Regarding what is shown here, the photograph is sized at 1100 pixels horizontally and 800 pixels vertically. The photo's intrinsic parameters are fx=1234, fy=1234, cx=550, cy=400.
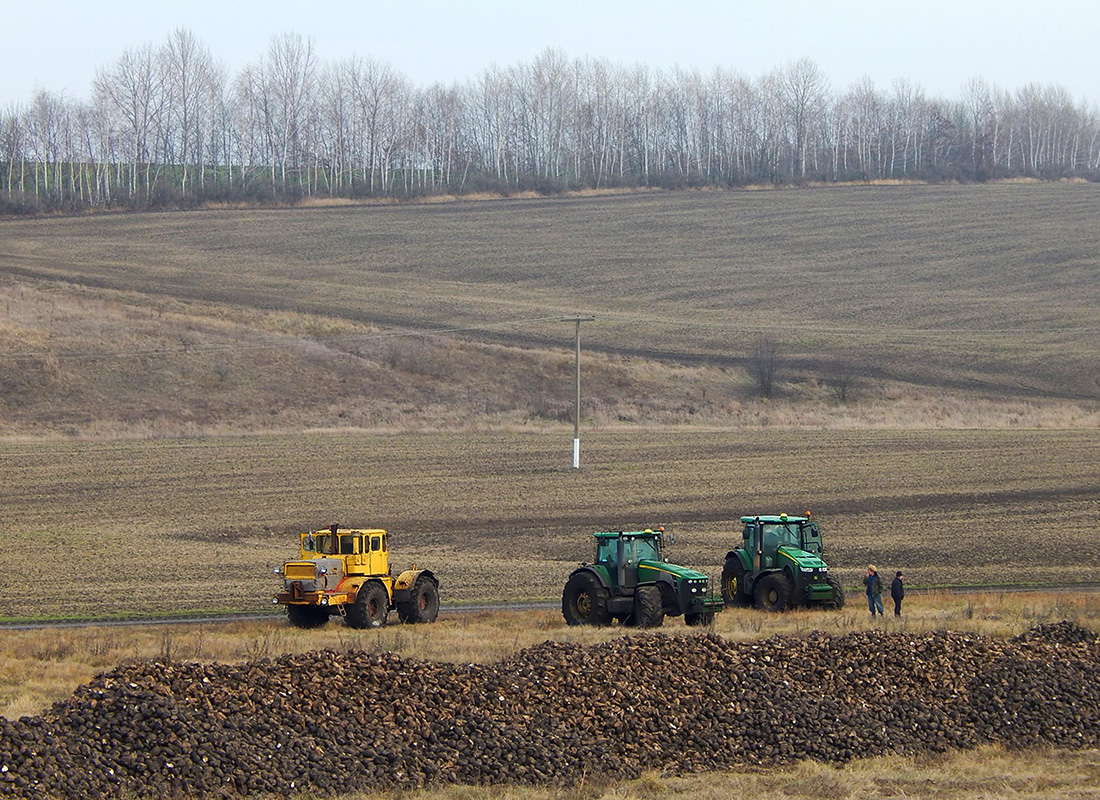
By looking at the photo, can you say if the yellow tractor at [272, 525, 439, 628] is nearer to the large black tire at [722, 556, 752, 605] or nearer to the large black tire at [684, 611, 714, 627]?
the large black tire at [684, 611, 714, 627]

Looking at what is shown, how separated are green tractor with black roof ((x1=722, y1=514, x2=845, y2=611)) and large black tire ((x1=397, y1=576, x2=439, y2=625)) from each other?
20.3 ft

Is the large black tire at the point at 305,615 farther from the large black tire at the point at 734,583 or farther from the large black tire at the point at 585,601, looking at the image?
the large black tire at the point at 734,583

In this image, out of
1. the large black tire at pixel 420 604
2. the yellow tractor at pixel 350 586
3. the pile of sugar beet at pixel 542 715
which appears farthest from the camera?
the large black tire at pixel 420 604

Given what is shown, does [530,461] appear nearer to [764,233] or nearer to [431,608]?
[431,608]

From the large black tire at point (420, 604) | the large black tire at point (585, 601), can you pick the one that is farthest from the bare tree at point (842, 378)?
the large black tire at point (585, 601)

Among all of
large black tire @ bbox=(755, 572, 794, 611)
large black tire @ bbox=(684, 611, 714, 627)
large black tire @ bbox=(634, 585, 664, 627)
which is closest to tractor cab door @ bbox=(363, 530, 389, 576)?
large black tire @ bbox=(634, 585, 664, 627)

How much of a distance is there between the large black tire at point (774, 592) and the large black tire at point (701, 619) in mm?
2577

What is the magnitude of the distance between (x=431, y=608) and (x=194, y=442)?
2913 centimetres

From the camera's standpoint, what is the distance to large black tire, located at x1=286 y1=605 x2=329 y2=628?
23375 mm

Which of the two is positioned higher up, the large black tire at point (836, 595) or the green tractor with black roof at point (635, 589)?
the green tractor with black roof at point (635, 589)

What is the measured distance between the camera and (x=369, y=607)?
910 inches

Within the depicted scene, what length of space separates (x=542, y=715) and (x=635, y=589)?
8719 mm

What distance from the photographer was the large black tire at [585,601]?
72.6 ft

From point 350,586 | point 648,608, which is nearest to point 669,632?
point 648,608
